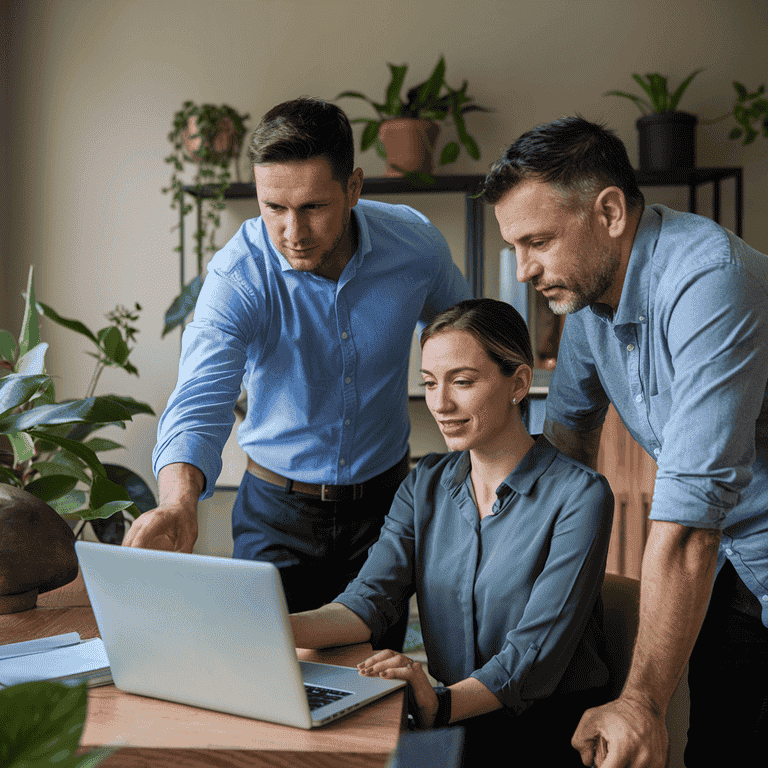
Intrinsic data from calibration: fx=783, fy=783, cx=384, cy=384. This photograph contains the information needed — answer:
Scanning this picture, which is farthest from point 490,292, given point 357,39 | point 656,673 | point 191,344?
point 656,673

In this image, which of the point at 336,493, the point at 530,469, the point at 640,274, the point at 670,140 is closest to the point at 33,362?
the point at 336,493

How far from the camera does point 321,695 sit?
92 centimetres

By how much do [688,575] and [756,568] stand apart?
0.91 feet

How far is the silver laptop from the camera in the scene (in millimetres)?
792

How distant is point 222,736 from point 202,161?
2976 millimetres

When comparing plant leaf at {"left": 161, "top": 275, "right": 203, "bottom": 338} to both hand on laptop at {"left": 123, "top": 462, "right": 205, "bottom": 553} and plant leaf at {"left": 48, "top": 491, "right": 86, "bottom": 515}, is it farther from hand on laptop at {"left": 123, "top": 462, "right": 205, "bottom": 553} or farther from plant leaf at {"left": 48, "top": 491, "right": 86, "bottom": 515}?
hand on laptop at {"left": 123, "top": 462, "right": 205, "bottom": 553}

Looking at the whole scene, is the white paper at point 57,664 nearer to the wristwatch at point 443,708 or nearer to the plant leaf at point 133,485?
the wristwatch at point 443,708

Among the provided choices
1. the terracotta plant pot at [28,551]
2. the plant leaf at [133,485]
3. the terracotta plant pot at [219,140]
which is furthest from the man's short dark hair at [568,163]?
the terracotta plant pot at [219,140]

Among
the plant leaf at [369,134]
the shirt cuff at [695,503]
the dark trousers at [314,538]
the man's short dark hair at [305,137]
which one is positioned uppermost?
the plant leaf at [369,134]

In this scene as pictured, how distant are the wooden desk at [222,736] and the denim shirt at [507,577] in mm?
302

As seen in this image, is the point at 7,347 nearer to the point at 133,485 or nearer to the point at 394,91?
the point at 133,485

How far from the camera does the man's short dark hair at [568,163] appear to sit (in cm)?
118

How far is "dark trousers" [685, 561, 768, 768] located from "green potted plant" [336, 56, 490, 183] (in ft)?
7.49

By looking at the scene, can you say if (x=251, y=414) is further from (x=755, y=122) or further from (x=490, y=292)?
(x=755, y=122)
